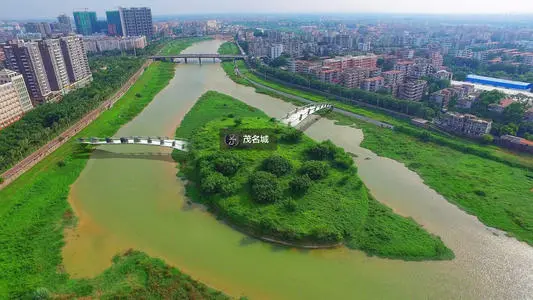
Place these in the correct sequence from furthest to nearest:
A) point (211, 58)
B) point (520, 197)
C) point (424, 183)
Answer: point (211, 58) → point (424, 183) → point (520, 197)

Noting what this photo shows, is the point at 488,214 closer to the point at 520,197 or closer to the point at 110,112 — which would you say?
the point at 520,197

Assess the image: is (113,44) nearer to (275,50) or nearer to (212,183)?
(275,50)

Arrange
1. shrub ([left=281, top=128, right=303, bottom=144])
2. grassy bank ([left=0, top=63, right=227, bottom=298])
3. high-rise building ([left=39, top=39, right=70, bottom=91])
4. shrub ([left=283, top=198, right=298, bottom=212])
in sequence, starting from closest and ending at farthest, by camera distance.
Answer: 1. grassy bank ([left=0, top=63, right=227, bottom=298])
2. shrub ([left=283, top=198, right=298, bottom=212])
3. shrub ([left=281, top=128, right=303, bottom=144])
4. high-rise building ([left=39, top=39, right=70, bottom=91])

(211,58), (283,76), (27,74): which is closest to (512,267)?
(283,76)

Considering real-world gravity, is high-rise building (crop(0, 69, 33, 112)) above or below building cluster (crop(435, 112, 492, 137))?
above

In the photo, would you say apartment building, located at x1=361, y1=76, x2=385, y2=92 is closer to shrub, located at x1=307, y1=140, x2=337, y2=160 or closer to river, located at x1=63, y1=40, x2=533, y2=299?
river, located at x1=63, y1=40, x2=533, y2=299

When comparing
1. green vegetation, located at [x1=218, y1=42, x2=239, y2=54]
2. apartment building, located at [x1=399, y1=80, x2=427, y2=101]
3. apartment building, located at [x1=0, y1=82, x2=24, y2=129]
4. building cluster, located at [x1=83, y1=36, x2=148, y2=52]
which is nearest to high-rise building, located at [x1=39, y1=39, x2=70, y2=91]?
apartment building, located at [x1=0, y1=82, x2=24, y2=129]

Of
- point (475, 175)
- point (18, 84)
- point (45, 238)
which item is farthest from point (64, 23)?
point (475, 175)
